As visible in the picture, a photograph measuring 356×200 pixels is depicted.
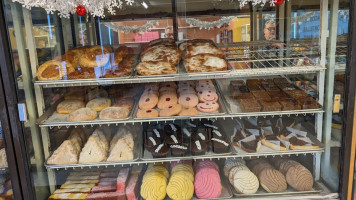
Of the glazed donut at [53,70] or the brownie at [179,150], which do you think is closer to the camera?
the glazed donut at [53,70]

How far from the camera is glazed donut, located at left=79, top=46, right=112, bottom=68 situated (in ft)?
6.95

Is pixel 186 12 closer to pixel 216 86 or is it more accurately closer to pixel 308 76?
pixel 216 86

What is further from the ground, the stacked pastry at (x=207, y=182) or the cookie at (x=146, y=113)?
the cookie at (x=146, y=113)

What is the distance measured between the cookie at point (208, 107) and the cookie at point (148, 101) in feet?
1.11

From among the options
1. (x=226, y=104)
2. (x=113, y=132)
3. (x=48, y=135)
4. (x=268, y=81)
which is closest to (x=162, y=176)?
Answer: (x=113, y=132)

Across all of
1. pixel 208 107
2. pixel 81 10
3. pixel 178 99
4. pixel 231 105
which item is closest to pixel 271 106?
pixel 231 105

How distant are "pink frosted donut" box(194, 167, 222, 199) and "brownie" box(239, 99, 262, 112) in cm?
55

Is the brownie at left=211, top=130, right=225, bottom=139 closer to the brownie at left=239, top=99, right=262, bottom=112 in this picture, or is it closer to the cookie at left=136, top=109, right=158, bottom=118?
the brownie at left=239, top=99, right=262, bottom=112

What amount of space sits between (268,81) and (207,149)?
29.8 inches

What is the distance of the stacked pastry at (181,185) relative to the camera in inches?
82.4

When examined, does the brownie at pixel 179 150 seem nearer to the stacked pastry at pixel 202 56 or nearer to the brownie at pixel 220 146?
the brownie at pixel 220 146

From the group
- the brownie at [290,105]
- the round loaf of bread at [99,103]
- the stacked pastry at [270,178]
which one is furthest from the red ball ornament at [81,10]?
the stacked pastry at [270,178]

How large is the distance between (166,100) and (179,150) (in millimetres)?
391

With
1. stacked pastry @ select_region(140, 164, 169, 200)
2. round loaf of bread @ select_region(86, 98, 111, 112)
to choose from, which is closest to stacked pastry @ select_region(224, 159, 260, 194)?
stacked pastry @ select_region(140, 164, 169, 200)
